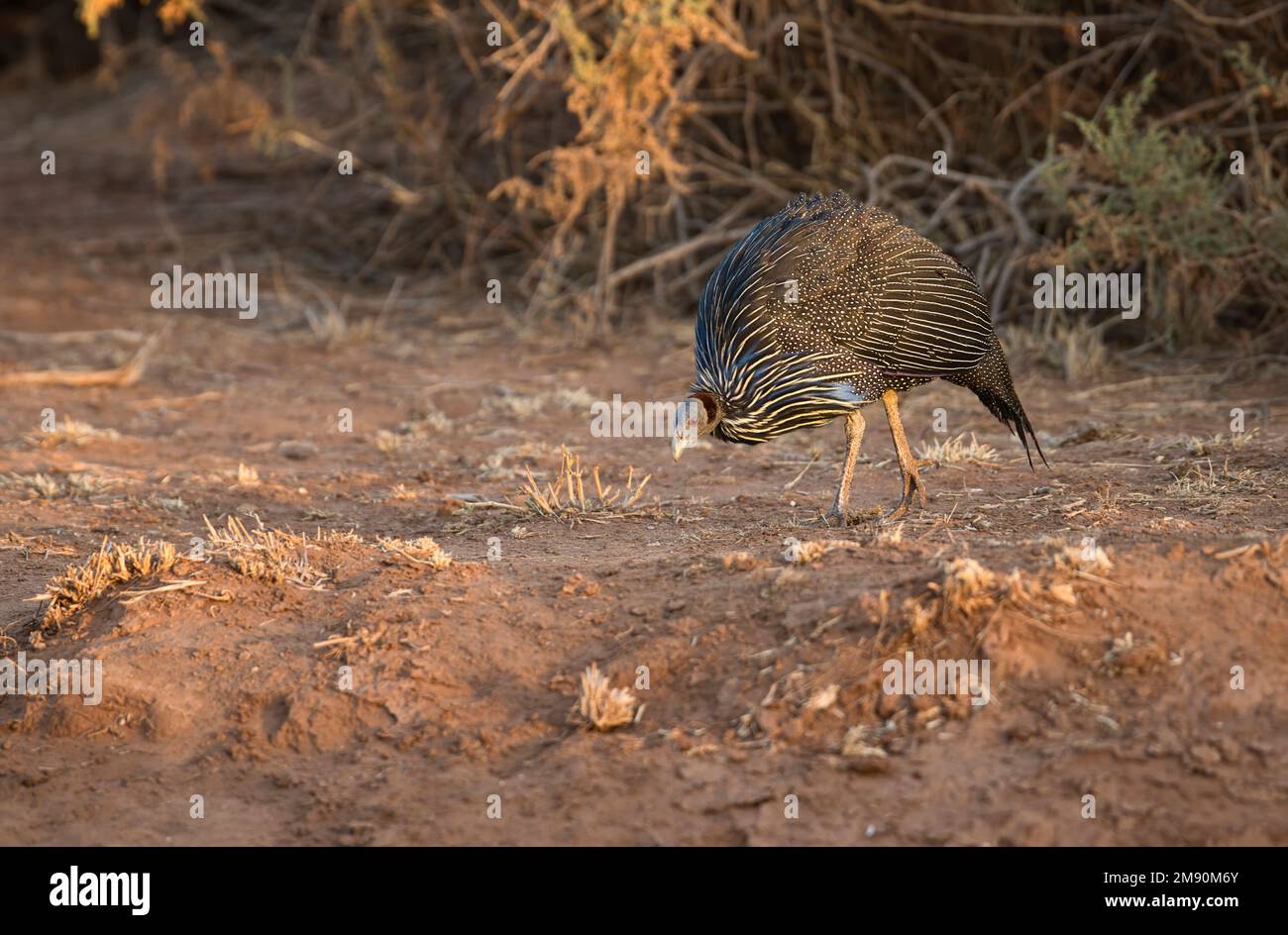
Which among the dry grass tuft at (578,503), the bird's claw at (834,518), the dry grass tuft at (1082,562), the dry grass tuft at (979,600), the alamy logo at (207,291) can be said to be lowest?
the dry grass tuft at (979,600)

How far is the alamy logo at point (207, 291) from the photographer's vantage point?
450 inches

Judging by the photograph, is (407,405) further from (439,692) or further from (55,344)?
(439,692)

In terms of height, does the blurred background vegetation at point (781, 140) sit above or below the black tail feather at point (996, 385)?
above

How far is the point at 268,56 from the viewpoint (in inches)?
481

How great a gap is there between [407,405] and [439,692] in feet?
14.6

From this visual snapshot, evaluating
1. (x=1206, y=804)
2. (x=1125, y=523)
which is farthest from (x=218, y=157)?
(x=1206, y=804)

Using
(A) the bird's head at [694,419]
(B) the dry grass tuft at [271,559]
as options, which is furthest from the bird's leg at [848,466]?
(B) the dry grass tuft at [271,559]

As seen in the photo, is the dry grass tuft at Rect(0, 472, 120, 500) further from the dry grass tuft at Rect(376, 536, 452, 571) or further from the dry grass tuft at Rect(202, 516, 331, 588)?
the dry grass tuft at Rect(376, 536, 452, 571)

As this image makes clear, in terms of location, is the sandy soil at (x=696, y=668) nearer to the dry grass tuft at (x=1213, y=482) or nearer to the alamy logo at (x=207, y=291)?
the dry grass tuft at (x=1213, y=482)

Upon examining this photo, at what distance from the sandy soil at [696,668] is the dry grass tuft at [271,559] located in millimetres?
52

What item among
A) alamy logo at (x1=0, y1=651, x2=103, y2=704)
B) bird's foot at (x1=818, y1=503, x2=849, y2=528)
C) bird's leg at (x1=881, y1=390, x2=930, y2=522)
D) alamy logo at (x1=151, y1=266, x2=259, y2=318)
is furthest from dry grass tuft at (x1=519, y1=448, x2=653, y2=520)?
alamy logo at (x1=151, y1=266, x2=259, y2=318)

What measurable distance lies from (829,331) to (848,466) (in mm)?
525

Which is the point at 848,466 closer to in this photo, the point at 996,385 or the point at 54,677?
the point at 996,385

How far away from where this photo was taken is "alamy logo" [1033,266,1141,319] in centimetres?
874
